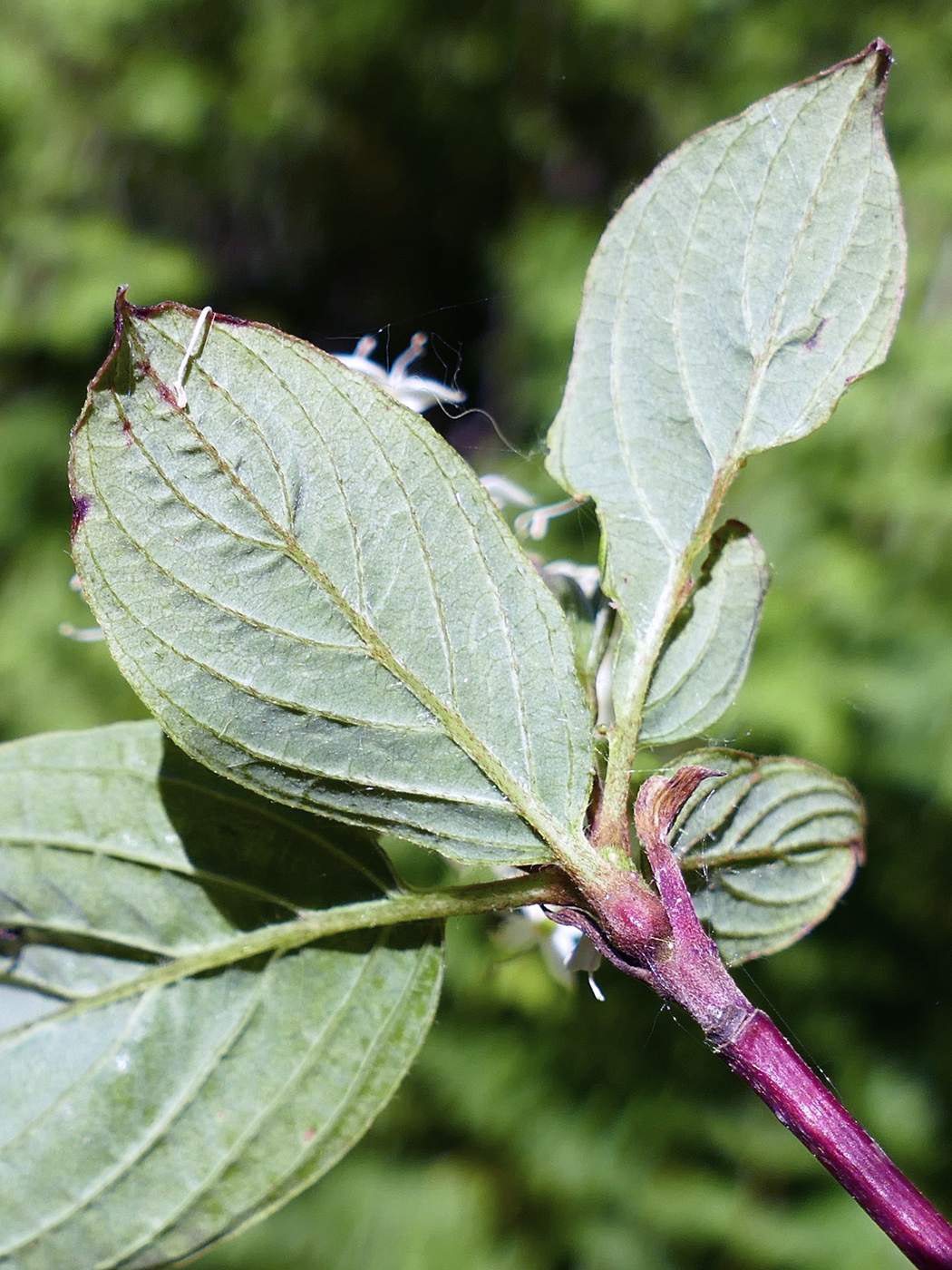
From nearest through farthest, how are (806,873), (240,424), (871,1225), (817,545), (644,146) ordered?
(240,424)
(806,873)
(871,1225)
(817,545)
(644,146)

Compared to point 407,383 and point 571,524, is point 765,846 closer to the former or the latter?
point 407,383

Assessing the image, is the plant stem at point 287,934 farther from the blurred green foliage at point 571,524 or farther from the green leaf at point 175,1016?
the blurred green foliage at point 571,524

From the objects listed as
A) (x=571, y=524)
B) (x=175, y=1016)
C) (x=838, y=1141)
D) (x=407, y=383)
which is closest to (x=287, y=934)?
(x=175, y=1016)

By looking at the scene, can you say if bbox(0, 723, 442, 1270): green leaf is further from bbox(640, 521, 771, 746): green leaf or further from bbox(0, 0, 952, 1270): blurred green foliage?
bbox(0, 0, 952, 1270): blurred green foliage

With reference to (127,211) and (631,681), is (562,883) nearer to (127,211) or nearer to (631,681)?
(631,681)

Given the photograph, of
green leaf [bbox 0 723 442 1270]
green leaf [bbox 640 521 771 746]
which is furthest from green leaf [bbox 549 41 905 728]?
green leaf [bbox 0 723 442 1270]

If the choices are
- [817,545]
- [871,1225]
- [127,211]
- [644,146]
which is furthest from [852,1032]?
[127,211]
